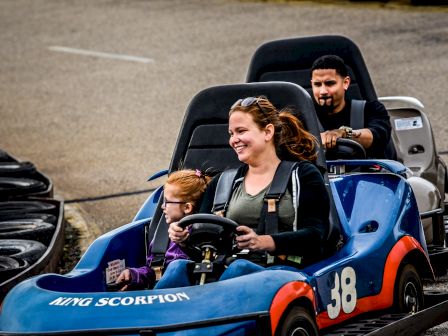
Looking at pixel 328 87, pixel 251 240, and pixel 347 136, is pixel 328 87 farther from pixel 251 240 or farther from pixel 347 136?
pixel 251 240

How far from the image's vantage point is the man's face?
829cm

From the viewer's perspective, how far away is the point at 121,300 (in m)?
5.85

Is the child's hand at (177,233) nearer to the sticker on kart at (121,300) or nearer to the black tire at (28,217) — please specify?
the sticker on kart at (121,300)

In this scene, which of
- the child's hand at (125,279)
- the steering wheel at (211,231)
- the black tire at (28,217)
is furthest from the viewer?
the black tire at (28,217)

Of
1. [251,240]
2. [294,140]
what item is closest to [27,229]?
[294,140]

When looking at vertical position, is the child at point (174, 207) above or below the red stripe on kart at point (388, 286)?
above

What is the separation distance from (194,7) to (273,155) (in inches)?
636

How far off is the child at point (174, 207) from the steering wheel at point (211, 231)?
35 cm

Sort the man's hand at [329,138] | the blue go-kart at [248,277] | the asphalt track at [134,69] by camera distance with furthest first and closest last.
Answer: the asphalt track at [134,69] → the man's hand at [329,138] → the blue go-kart at [248,277]

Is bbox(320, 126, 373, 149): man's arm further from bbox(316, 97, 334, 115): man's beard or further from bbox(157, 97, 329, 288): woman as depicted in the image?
bbox(157, 97, 329, 288): woman

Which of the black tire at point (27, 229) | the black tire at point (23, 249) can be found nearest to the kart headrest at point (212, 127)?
the black tire at point (23, 249)

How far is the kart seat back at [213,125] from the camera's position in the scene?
7.14m

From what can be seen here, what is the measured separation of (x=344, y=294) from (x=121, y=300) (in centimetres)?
120

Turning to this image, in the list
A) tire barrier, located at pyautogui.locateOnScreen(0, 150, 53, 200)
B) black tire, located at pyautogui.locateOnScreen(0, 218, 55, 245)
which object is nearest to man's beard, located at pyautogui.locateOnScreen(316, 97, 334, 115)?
black tire, located at pyautogui.locateOnScreen(0, 218, 55, 245)
